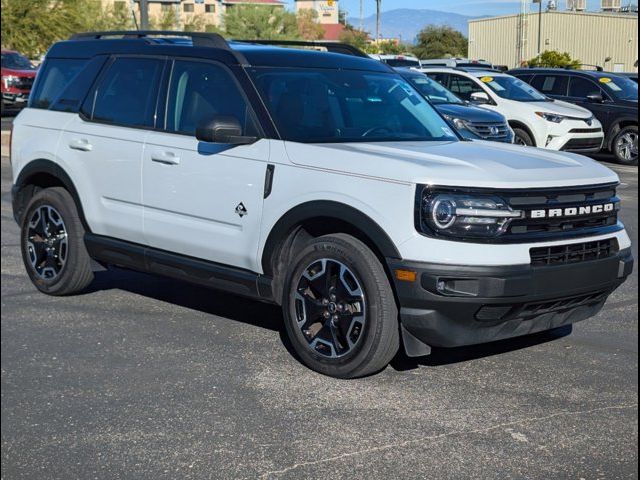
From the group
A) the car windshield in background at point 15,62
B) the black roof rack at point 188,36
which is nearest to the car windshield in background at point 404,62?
the car windshield in background at point 15,62

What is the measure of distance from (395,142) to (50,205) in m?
2.57

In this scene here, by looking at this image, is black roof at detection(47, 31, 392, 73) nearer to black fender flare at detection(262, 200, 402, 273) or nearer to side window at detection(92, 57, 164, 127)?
side window at detection(92, 57, 164, 127)

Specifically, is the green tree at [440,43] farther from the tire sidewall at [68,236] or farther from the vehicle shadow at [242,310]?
the tire sidewall at [68,236]

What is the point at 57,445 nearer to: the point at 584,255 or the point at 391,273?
the point at 391,273

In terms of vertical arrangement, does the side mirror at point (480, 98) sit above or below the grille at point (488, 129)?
above

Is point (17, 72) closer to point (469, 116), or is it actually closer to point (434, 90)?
point (434, 90)

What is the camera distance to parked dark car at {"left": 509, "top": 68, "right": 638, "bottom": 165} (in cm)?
1838

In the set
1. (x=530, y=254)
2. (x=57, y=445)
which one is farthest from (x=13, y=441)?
(x=530, y=254)

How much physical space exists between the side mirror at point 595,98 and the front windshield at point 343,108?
12958mm

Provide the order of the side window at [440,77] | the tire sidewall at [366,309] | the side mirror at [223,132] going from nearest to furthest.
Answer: the tire sidewall at [366,309], the side mirror at [223,132], the side window at [440,77]

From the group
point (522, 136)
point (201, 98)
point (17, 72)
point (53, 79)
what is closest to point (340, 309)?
point (201, 98)

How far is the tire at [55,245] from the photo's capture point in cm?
690

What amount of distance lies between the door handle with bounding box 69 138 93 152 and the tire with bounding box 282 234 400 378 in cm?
203

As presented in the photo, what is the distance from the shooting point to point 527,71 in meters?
19.8
